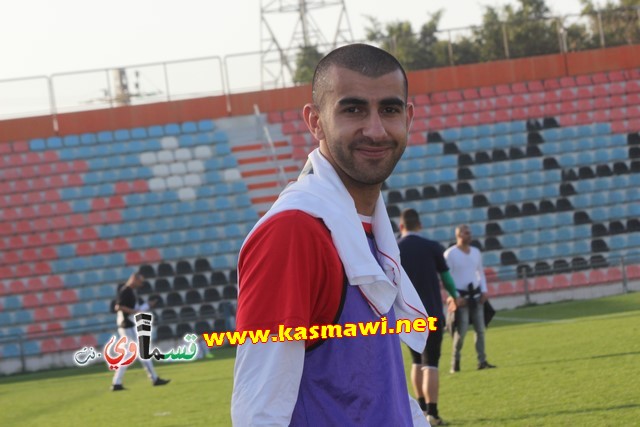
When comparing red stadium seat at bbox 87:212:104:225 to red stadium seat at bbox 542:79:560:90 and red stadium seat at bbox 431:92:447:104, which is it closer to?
red stadium seat at bbox 431:92:447:104

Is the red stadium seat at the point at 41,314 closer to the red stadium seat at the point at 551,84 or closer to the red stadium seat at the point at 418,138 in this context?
the red stadium seat at the point at 418,138

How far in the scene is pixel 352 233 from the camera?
3051 mm

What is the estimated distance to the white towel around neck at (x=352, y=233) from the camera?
3.01 meters

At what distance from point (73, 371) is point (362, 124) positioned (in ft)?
74.1

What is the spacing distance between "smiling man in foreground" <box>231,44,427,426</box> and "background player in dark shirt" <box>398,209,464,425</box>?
7.41m

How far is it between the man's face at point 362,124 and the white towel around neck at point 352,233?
72 mm

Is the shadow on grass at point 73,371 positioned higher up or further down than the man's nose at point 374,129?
further down

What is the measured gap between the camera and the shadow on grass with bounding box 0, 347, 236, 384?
23.7 meters

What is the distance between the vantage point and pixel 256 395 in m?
2.84

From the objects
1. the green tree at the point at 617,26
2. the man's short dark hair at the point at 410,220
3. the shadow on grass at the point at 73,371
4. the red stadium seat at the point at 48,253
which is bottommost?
the shadow on grass at the point at 73,371

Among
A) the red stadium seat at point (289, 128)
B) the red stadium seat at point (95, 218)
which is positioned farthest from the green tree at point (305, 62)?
the red stadium seat at point (95, 218)

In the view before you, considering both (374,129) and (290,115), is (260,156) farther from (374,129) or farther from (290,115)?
(374,129)

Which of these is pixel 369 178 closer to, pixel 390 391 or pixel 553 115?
pixel 390 391

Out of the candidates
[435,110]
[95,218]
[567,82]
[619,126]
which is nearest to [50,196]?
[95,218]
